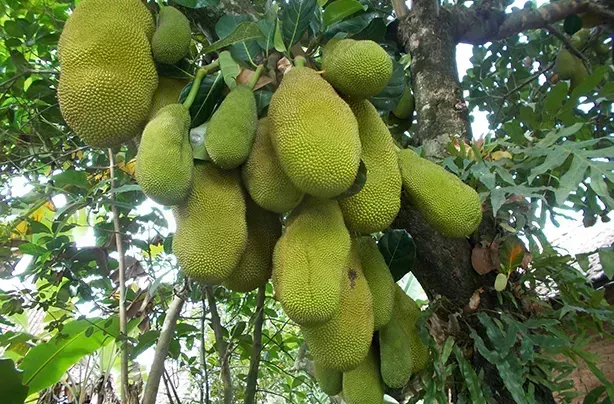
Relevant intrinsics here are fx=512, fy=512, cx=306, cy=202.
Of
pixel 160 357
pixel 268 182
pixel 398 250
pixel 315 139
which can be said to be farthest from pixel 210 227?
pixel 160 357

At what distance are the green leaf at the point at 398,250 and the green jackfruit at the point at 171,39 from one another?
0.54 meters

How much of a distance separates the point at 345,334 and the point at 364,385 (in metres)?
0.19

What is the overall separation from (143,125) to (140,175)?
0.21 meters

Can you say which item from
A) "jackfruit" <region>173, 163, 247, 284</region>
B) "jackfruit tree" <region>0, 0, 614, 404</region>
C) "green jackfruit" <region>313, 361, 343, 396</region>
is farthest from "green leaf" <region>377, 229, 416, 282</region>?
"jackfruit" <region>173, 163, 247, 284</region>

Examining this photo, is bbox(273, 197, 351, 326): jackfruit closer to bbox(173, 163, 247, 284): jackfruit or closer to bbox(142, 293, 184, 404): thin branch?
bbox(173, 163, 247, 284): jackfruit

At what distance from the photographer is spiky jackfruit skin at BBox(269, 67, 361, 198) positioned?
72 cm

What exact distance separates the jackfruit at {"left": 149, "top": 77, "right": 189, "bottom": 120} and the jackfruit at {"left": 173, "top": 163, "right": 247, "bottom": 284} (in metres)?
0.18

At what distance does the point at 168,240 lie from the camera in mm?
1638

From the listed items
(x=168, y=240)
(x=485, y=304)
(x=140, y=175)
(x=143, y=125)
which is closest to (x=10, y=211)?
(x=168, y=240)

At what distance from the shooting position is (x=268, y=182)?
0.81 meters

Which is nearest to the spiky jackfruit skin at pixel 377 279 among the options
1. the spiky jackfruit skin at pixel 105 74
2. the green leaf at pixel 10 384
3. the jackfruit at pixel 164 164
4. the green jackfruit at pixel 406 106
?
the jackfruit at pixel 164 164

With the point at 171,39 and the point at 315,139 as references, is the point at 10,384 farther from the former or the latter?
the point at 315,139

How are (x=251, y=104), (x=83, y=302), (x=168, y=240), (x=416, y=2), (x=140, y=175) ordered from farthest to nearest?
1. (x=83, y=302)
2. (x=168, y=240)
3. (x=416, y=2)
4. (x=251, y=104)
5. (x=140, y=175)

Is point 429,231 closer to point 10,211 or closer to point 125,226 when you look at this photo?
point 125,226
